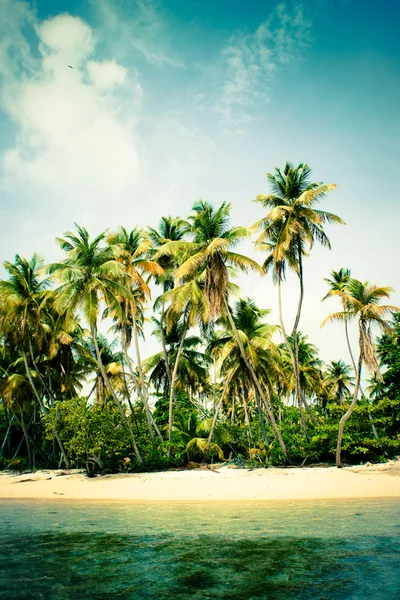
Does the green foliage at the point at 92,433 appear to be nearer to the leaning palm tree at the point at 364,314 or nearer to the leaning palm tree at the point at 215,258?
the leaning palm tree at the point at 215,258

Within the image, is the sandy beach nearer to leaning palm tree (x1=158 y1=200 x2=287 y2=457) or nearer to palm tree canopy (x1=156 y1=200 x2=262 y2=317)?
leaning palm tree (x1=158 y1=200 x2=287 y2=457)

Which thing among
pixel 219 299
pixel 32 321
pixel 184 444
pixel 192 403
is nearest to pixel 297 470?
pixel 184 444

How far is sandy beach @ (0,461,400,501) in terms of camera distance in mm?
11945

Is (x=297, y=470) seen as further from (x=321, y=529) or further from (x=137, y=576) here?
(x=137, y=576)

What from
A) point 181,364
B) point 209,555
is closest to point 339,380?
point 181,364

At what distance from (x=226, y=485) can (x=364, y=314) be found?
869cm

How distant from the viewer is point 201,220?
17.7 metres

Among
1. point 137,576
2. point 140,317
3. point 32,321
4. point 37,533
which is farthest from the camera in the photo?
point 140,317

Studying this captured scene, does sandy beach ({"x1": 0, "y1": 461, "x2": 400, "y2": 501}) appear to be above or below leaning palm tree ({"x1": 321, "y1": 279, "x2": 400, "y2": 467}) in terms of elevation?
below

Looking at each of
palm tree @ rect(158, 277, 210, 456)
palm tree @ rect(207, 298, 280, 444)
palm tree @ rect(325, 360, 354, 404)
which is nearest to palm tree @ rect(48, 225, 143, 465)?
palm tree @ rect(158, 277, 210, 456)

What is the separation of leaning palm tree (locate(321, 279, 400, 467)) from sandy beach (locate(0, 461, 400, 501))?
2.18 metres

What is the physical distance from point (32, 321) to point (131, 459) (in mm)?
9380

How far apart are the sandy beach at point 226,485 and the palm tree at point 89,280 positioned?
2839mm

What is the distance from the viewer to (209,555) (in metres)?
5.53
